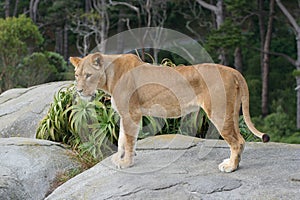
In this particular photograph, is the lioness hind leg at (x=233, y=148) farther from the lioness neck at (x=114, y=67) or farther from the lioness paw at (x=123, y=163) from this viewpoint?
the lioness neck at (x=114, y=67)

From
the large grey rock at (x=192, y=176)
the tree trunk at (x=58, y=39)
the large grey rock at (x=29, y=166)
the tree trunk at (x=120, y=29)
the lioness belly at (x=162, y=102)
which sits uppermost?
the lioness belly at (x=162, y=102)

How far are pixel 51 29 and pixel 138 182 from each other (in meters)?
17.6

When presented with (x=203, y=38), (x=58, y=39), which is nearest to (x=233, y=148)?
(x=203, y=38)

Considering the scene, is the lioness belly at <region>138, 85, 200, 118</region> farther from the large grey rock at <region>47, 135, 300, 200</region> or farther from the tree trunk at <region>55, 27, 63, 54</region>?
the tree trunk at <region>55, 27, 63, 54</region>

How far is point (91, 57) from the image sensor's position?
3668mm

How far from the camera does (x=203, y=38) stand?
1788 centimetres

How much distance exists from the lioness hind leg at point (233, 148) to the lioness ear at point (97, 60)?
38.3 inches

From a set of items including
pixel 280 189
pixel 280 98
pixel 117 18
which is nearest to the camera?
pixel 280 189

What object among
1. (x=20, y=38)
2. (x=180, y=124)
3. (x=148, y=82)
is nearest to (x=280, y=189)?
(x=148, y=82)

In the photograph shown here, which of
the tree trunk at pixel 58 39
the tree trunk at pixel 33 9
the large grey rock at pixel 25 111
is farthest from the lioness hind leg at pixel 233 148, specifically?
the tree trunk at pixel 58 39

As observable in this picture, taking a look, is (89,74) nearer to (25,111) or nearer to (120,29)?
(25,111)

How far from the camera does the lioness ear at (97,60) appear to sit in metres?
3.66

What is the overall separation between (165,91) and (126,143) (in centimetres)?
48

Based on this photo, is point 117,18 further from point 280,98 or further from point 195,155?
point 195,155
